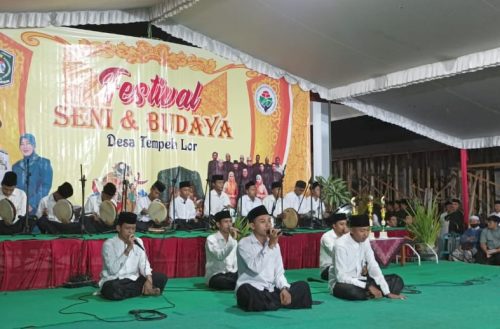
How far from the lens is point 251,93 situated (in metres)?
10.4

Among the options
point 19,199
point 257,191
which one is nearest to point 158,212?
point 19,199

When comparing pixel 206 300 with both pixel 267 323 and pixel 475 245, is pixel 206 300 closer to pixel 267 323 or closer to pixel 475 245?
pixel 267 323

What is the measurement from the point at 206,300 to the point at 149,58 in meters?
5.13

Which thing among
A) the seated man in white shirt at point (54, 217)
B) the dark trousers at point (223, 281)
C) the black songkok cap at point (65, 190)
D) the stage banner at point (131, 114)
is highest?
the stage banner at point (131, 114)

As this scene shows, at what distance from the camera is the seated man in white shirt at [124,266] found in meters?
5.30

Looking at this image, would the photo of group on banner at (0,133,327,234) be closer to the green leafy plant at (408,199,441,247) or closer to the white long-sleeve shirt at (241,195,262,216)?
the white long-sleeve shirt at (241,195,262,216)

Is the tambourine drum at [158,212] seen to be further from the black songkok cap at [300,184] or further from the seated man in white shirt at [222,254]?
the black songkok cap at [300,184]

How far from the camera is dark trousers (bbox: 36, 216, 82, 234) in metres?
7.42

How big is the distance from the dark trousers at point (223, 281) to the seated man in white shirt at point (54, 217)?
6.78ft

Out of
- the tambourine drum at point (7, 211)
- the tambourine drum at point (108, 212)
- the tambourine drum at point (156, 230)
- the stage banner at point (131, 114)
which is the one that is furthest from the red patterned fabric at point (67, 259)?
the stage banner at point (131, 114)

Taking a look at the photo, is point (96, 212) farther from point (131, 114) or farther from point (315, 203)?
point (315, 203)

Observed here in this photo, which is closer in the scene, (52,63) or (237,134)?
(52,63)

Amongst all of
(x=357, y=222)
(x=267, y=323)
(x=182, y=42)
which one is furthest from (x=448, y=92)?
(x=267, y=323)

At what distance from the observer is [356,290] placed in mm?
5215
